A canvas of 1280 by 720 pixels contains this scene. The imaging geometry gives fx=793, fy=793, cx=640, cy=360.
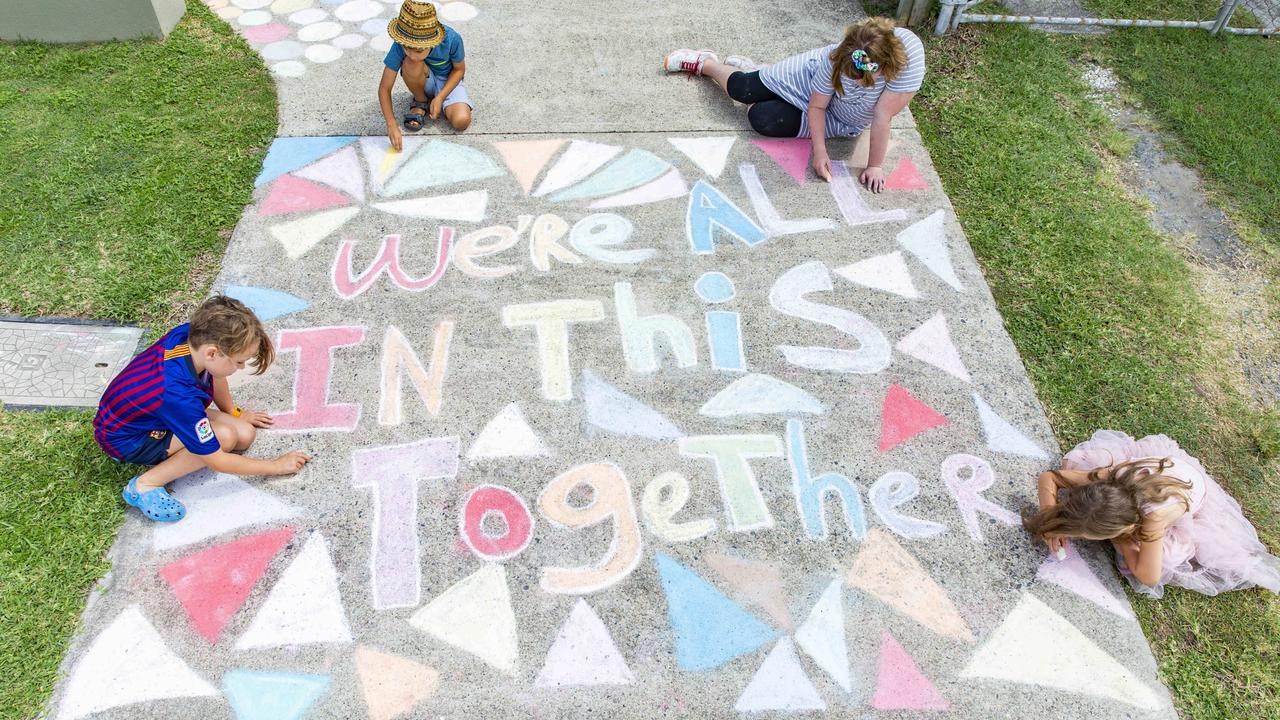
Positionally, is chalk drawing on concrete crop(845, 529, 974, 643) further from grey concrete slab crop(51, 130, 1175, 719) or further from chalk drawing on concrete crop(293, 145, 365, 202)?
chalk drawing on concrete crop(293, 145, 365, 202)

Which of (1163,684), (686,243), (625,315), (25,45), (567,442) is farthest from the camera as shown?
(25,45)

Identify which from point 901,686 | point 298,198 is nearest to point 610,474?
point 901,686

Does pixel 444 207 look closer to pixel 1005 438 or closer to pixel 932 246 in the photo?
pixel 932 246

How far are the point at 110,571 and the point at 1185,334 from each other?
15.8 feet

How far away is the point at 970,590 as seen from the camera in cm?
297

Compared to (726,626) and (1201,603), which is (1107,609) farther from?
(726,626)

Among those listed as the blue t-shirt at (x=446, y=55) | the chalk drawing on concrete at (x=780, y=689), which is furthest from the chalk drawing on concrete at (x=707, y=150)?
the chalk drawing on concrete at (x=780, y=689)

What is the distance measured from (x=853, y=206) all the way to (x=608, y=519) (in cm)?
234

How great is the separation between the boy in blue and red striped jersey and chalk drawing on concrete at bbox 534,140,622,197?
6.16 ft

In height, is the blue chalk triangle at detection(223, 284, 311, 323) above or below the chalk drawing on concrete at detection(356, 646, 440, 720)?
above

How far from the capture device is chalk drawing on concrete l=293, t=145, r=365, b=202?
4.29 metres

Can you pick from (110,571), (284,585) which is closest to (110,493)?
(110,571)

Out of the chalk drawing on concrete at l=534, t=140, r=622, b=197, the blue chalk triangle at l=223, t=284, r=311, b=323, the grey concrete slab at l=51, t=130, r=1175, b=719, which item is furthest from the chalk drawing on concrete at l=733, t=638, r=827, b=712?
the chalk drawing on concrete at l=534, t=140, r=622, b=197

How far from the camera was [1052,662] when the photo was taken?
282 cm
